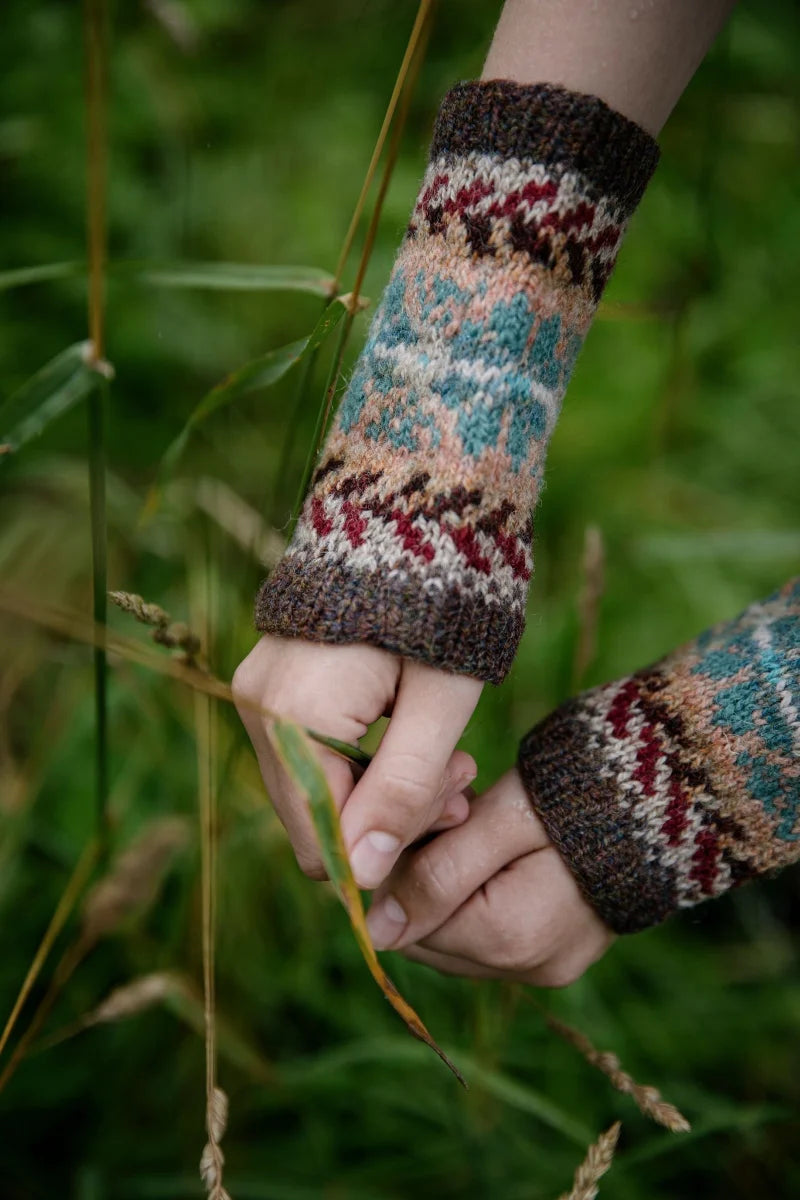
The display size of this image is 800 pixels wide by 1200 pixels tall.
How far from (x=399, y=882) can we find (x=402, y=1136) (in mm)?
463

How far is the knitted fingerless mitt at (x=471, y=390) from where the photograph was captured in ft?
2.16

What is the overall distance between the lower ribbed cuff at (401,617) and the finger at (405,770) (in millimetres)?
26

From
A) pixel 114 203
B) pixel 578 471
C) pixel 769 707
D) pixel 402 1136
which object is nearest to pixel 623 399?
pixel 578 471

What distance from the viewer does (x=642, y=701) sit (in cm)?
79

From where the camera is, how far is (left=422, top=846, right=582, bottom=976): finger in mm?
794

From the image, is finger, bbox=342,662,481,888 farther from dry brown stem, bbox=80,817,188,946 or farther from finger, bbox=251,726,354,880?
dry brown stem, bbox=80,817,188,946

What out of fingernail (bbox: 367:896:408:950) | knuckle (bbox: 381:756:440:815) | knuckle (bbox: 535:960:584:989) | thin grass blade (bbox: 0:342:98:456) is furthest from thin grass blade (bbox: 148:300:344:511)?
knuckle (bbox: 535:960:584:989)

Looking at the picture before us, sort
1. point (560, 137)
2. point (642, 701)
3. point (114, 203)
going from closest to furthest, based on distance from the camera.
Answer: point (560, 137) < point (642, 701) < point (114, 203)

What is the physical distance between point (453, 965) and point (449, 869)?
0.14m

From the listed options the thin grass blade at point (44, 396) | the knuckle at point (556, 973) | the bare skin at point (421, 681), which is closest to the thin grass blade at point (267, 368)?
the thin grass blade at point (44, 396)

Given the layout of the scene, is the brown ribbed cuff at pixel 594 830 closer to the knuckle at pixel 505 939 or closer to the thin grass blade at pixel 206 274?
the knuckle at pixel 505 939

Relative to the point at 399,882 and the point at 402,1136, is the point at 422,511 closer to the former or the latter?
the point at 399,882

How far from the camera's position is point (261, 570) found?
100 cm

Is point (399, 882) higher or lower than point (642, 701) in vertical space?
lower
